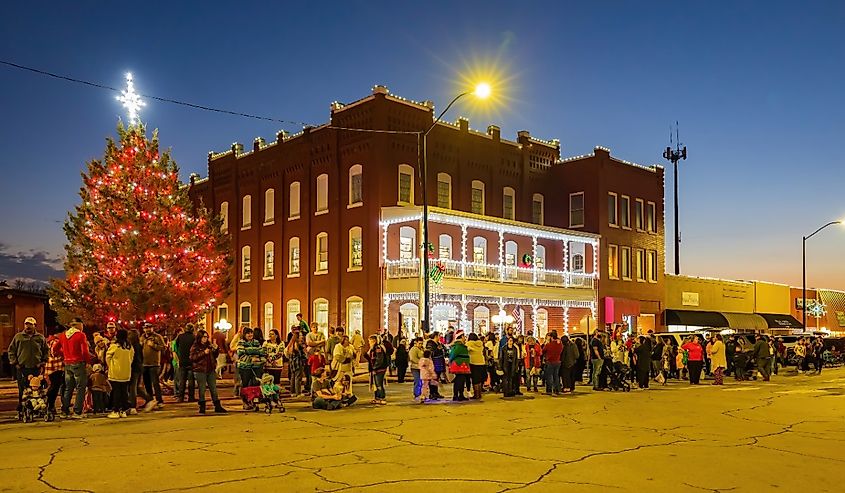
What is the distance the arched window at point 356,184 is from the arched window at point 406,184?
69.9 inches

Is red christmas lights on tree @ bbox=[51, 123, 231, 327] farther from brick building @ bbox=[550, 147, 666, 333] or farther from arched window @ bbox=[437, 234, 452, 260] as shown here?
brick building @ bbox=[550, 147, 666, 333]

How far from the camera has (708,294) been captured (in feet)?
179

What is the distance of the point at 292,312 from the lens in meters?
41.0

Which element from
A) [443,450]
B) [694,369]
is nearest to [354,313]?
[694,369]

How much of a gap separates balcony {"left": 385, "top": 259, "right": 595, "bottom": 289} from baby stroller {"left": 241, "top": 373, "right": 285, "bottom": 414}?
16.6m

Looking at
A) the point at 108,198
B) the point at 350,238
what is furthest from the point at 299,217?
the point at 108,198

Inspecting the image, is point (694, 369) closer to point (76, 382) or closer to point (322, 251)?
point (76, 382)

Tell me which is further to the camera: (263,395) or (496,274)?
(496,274)

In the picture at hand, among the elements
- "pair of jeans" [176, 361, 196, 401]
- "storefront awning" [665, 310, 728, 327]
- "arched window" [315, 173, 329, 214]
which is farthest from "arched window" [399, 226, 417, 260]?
"storefront awning" [665, 310, 728, 327]

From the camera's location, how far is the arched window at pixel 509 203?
43281 millimetres

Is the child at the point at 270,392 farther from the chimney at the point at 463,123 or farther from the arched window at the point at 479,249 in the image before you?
the chimney at the point at 463,123

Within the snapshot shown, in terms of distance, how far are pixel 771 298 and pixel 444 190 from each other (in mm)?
33626

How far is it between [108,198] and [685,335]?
21834 mm

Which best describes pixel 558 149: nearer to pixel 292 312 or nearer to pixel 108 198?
pixel 292 312
